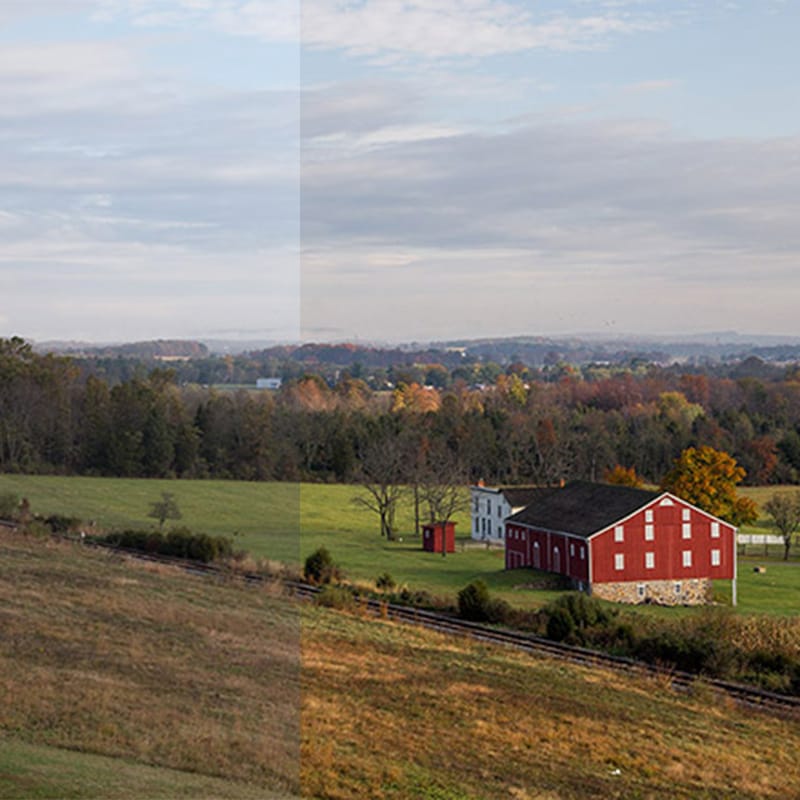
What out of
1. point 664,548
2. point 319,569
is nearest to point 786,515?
point 664,548

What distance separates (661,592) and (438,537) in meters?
13.7

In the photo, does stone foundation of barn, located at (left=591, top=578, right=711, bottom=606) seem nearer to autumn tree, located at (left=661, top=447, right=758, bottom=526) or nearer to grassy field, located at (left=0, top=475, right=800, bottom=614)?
grassy field, located at (left=0, top=475, right=800, bottom=614)

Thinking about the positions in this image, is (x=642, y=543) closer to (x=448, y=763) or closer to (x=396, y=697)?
(x=396, y=697)

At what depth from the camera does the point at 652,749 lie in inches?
830

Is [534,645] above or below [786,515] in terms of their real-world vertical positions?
above

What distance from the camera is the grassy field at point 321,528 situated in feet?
154

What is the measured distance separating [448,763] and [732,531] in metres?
33.7

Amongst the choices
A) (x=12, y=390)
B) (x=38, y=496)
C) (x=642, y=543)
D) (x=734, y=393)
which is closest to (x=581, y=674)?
(x=642, y=543)

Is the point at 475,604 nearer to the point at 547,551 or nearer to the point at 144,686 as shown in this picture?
the point at 547,551

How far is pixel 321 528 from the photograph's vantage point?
66062 millimetres

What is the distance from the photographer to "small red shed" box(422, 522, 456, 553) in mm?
58156

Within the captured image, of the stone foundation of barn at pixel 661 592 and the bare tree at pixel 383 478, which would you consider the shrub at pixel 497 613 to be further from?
the bare tree at pixel 383 478

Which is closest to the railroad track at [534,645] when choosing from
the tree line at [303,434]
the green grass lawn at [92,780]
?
the green grass lawn at [92,780]

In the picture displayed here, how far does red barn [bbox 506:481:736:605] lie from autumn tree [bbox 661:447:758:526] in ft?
40.6
